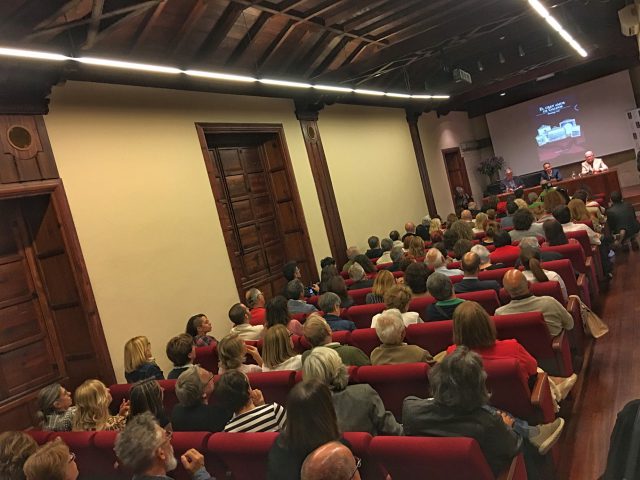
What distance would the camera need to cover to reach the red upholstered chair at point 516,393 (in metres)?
2.41

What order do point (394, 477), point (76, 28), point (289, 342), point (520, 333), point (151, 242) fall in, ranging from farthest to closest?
point (151, 242) < point (76, 28) < point (289, 342) < point (520, 333) < point (394, 477)

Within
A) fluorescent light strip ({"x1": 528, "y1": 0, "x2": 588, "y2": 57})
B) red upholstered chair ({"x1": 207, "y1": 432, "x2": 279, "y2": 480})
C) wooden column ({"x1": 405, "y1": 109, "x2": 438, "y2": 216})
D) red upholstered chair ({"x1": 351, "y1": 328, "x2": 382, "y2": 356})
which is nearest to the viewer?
red upholstered chair ({"x1": 207, "y1": 432, "x2": 279, "y2": 480})

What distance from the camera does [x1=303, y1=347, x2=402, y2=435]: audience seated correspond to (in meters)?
2.33

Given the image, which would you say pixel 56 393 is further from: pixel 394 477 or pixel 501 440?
pixel 501 440

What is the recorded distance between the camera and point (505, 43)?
11570 millimetres

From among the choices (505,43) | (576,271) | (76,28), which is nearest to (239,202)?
(76,28)

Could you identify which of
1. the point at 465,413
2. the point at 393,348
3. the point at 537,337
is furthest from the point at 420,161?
the point at 465,413

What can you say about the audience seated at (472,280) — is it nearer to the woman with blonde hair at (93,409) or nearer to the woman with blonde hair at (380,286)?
the woman with blonde hair at (380,286)

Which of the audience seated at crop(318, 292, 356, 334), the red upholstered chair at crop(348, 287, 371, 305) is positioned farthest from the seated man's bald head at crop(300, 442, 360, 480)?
the red upholstered chair at crop(348, 287, 371, 305)

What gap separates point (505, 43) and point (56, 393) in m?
11.5

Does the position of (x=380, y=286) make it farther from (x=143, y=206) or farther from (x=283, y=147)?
(x=283, y=147)

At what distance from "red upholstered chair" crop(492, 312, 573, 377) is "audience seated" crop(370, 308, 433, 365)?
1.76 ft

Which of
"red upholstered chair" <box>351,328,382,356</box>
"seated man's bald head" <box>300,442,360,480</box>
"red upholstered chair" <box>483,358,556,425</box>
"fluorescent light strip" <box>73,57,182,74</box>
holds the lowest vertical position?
"red upholstered chair" <box>483,358,556,425</box>

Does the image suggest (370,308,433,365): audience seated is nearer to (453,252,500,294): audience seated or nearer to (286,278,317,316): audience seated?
(453,252,500,294): audience seated
